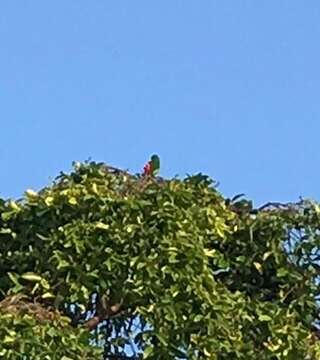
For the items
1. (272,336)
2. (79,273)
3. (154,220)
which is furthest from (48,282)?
(272,336)

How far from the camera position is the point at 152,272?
589 cm

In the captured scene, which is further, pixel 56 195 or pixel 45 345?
pixel 56 195

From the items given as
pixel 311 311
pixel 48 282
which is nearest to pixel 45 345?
pixel 48 282

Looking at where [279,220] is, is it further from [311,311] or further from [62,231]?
[62,231]

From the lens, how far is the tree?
5.85 m

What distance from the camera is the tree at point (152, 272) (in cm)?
585

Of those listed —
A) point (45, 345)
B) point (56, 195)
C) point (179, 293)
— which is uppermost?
point (56, 195)

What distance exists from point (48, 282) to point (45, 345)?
1.35 ft

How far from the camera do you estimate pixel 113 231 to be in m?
6.00

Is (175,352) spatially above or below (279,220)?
below

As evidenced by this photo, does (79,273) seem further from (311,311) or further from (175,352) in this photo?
(311,311)

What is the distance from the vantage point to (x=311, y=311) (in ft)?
20.1

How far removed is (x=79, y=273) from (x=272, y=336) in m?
0.89

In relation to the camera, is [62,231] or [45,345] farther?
[62,231]
